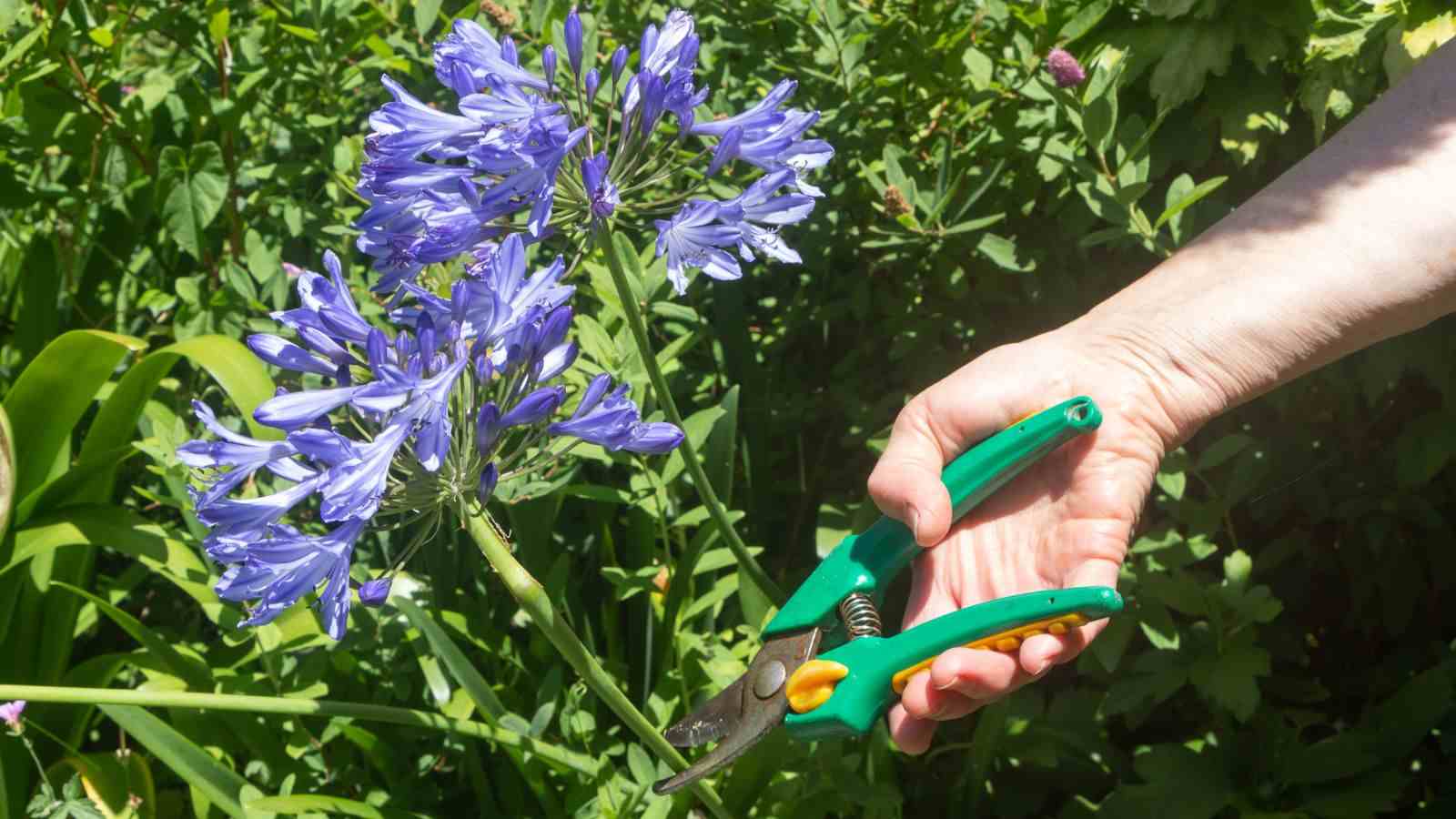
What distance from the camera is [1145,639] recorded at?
2641 mm

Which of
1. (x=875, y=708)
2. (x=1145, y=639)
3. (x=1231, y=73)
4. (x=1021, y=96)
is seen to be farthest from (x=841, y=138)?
(x=875, y=708)

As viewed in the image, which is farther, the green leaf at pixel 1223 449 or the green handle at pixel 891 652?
the green leaf at pixel 1223 449

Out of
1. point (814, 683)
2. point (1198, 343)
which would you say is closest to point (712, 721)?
point (814, 683)

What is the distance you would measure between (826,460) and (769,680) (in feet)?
4.33

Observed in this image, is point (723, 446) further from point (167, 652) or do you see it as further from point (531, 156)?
point (167, 652)

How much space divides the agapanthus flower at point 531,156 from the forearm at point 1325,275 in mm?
540

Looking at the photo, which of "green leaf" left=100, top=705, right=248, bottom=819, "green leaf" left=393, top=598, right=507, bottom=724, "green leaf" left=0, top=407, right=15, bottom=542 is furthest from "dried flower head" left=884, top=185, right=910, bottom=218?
"green leaf" left=0, top=407, right=15, bottom=542

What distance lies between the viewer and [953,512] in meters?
1.79

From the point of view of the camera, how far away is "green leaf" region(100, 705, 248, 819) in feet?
6.98

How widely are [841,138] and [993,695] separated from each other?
1.39 m

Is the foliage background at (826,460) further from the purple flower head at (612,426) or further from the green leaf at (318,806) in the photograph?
the purple flower head at (612,426)

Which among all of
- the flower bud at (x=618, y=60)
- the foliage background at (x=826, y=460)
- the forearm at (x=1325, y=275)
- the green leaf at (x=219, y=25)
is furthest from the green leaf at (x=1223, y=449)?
the green leaf at (x=219, y=25)

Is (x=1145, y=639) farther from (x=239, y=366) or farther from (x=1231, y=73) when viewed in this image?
(x=239, y=366)

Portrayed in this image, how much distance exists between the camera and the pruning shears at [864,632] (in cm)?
150
